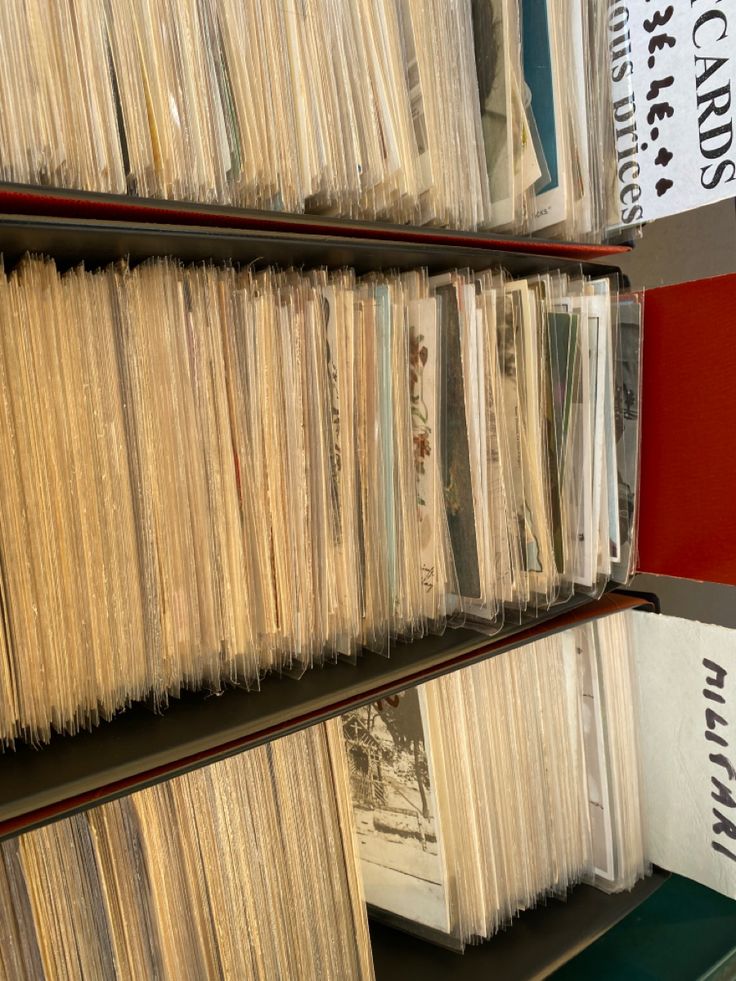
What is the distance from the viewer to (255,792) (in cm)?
91

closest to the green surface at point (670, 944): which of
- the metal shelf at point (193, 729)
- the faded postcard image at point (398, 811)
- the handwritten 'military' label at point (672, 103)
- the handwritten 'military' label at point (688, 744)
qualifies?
the handwritten 'military' label at point (688, 744)

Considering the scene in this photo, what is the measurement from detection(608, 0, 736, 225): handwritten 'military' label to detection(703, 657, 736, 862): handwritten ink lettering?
761mm

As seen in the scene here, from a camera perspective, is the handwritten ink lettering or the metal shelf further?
the handwritten ink lettering

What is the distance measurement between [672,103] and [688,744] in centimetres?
106

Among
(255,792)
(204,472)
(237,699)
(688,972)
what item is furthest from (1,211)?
(688,972)

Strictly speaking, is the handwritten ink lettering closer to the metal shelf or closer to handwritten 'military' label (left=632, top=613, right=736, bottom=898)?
handwritten 'military' label (left=632, top=613, right=736, bottom=898)

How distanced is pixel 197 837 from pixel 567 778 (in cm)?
68

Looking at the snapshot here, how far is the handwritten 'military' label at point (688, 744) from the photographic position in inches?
46.8

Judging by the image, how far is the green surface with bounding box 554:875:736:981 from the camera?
3.77ft

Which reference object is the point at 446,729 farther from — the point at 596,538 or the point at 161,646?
the point at 161,646

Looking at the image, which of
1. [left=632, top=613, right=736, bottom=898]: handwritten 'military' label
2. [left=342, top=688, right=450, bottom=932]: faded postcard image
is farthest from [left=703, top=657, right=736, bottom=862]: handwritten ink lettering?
[left=342, top=688, right=450, bottom=932]: faded postcard image

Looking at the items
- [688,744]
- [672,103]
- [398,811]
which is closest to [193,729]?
[398,811]

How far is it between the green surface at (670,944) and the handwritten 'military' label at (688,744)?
0.14 ft

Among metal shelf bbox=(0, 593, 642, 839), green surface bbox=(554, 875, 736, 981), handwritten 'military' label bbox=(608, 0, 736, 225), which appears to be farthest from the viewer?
green surface bbox=(554, 875, 736, 981)
